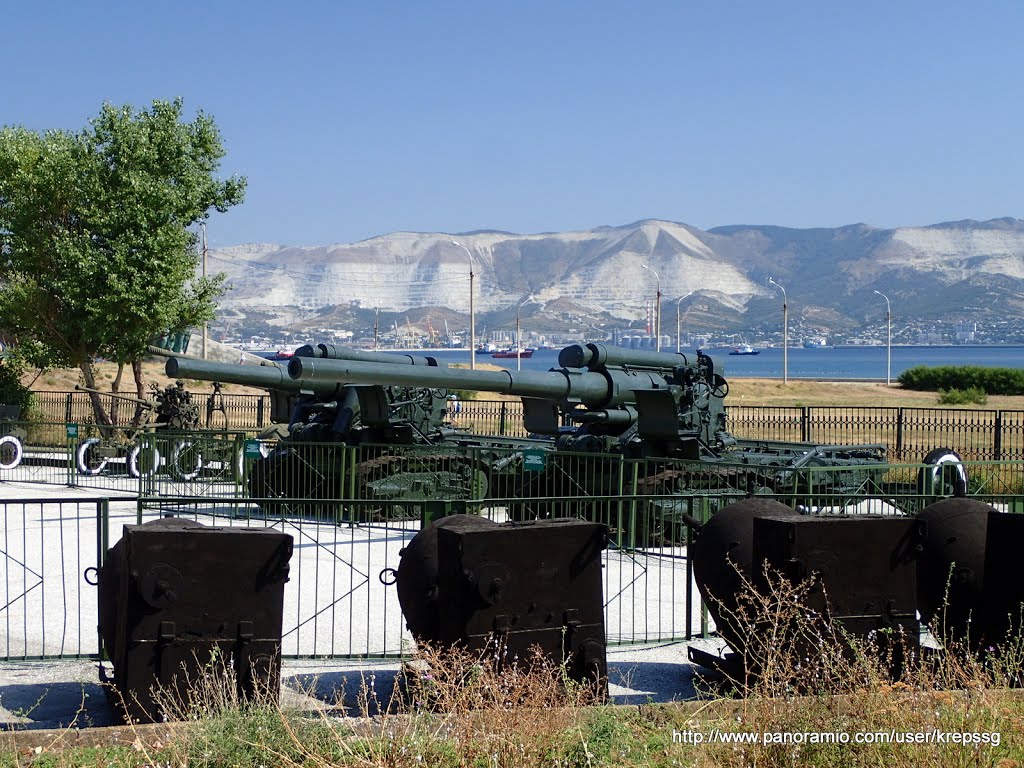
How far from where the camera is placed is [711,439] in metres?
17.5

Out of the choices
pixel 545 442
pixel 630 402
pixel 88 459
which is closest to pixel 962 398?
pixel 545 442

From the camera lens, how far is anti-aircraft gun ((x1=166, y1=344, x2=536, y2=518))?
18.8 m

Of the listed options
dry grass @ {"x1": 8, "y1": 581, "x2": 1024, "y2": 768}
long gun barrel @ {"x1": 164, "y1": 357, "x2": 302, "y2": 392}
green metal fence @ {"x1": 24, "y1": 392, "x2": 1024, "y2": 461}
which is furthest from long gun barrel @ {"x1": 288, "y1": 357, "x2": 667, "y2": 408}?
green metal fence @ {"x1": 24, "y1": 392, "x2": 1024, "y2": 461}

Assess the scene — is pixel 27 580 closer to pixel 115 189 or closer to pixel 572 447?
pixel 572 447

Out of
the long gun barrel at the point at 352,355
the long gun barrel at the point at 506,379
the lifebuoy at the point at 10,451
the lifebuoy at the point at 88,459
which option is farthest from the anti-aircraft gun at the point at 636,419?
the lifebuoy at the point at 10,451

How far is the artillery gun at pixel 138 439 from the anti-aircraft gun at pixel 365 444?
7.78 ft

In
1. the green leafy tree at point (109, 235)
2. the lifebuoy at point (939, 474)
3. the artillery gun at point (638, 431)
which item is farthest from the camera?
the green leafy tree at point (109, 235)

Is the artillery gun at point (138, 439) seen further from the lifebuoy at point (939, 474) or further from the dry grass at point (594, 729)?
the dry grass at point (594, 729)

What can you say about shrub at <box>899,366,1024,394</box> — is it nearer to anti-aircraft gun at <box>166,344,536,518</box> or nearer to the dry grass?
anti-aircraft gun at <box>166,344,536,518</box>

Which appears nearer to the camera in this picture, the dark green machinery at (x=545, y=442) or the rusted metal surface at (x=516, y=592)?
the rusted metal surface at (x=516, y=592)

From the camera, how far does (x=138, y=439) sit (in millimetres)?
24828

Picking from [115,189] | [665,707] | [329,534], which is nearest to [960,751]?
[665,707]

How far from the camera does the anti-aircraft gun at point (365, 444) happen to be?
1881 centimetres

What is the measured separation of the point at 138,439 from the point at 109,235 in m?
8.68
